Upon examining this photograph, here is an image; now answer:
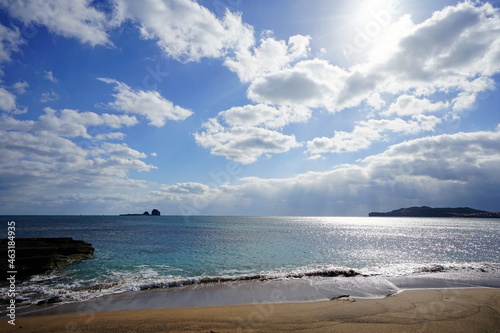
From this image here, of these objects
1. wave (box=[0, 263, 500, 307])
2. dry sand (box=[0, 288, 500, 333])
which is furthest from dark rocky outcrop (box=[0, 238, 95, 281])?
dry sand (box=[0, 288, 500, 333])

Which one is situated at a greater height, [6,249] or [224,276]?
[6,249]

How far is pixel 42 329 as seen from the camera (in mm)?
10367

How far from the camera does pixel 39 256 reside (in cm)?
2586

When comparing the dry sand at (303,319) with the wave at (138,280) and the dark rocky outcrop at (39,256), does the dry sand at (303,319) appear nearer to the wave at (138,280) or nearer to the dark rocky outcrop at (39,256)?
the wave at (138,280)

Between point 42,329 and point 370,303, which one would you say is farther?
point 370,303

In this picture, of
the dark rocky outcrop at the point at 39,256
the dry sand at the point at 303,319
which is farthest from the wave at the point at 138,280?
the dry sand at the point at 303,319

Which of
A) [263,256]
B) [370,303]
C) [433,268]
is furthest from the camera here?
[263,256]

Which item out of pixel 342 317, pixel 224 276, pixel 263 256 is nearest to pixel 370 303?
pixel 342 317

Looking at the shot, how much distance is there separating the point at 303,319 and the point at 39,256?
2862 cm

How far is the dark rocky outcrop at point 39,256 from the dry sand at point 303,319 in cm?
1383

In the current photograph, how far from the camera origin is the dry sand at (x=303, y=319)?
396 inches

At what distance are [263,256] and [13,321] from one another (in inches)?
975

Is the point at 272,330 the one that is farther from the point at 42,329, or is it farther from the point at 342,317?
the point at 42,329

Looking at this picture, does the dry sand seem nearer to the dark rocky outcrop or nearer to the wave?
the wave
